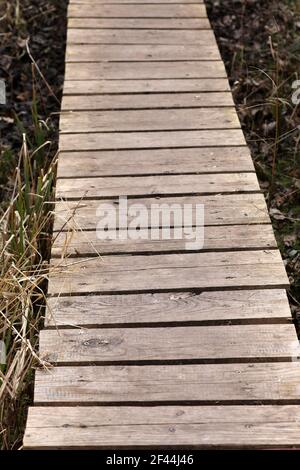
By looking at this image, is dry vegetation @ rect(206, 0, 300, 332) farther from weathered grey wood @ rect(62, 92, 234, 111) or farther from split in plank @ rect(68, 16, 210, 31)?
split in plank @ rect(68, 16, 210, 31)

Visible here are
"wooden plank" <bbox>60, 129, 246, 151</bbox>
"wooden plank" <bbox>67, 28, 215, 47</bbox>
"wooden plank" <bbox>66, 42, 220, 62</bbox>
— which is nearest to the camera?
"wooden plank" <bbox>60, 129, 246, 151</bbox>

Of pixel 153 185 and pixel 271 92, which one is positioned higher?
pixel 153 185

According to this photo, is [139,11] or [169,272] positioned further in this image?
[139,11]

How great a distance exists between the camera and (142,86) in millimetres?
4934

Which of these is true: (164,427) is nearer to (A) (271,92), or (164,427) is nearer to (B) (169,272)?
(B) (169,272)

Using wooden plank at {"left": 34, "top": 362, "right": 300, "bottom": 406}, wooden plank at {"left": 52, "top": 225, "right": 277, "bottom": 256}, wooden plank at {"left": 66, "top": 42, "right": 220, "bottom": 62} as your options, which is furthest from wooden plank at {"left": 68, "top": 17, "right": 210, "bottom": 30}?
wooden plank at {"left": 34, "top": 362, "right": 300, "bottom": 406}

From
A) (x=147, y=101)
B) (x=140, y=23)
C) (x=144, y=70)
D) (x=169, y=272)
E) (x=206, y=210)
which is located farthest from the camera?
(x=140, y=23)

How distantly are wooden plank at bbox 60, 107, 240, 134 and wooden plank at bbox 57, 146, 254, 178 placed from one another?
0.83ft

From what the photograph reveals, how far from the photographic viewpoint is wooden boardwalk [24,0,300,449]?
111 inches

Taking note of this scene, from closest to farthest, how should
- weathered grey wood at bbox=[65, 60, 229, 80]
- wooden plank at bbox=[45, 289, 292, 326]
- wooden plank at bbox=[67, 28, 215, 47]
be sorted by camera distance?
wooden plank at bbox=[45, 289, 292, 326], weathered grey wood at bbox=[65, 60, 229, 80], wooden plank at bbox=[67, 28, 215, 47]

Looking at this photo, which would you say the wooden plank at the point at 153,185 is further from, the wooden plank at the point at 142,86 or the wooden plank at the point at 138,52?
the wooden plank at the point at 138,52

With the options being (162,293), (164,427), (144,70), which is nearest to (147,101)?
(144,70)

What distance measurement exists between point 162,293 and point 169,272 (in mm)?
138

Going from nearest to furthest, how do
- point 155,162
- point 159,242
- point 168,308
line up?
point 168,308 → point 159,242 → point 155,162
